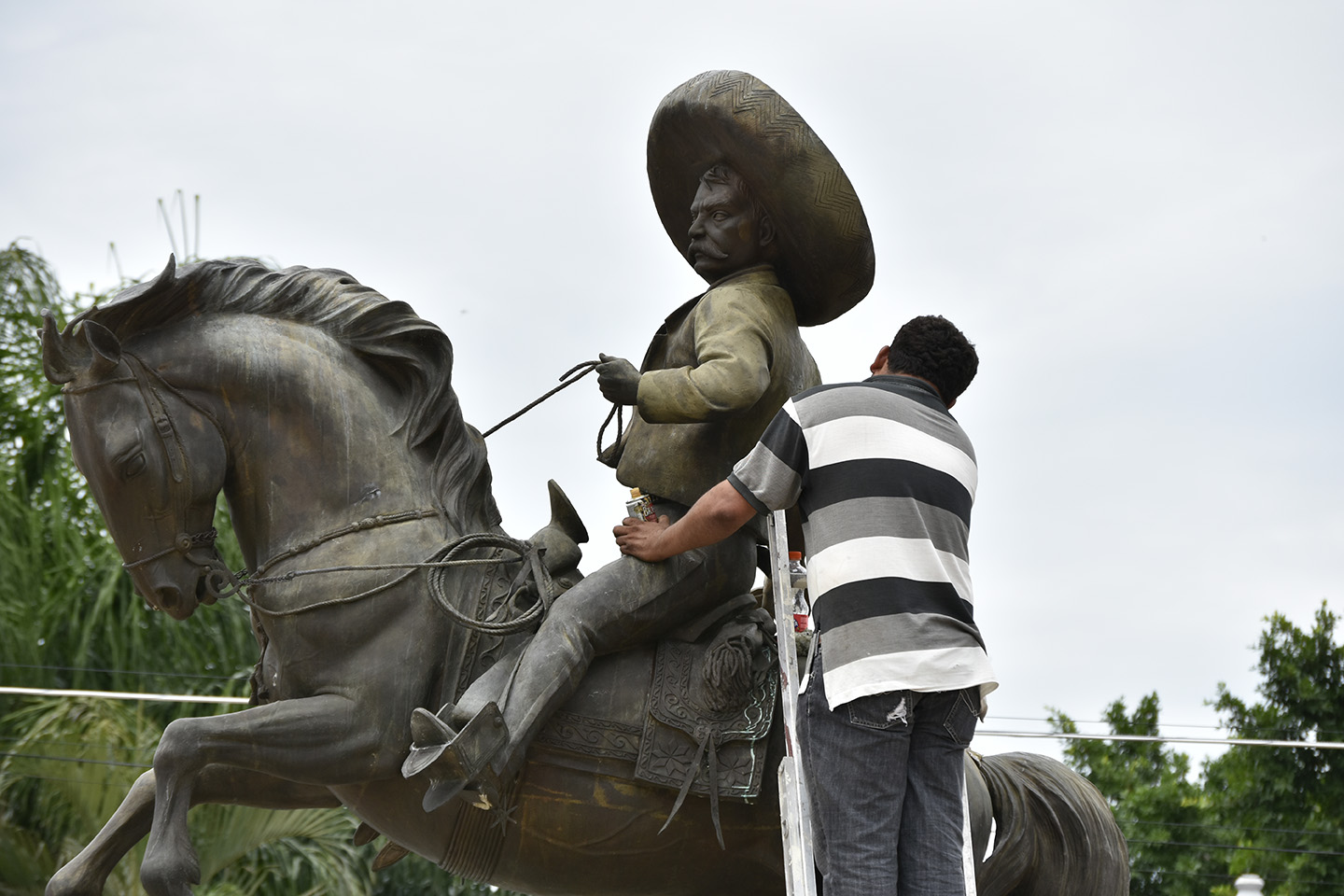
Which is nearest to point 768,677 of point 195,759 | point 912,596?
point 912,596

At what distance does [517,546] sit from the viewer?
189 inches

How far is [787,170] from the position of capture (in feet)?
16.2

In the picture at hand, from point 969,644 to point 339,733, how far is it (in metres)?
1.86

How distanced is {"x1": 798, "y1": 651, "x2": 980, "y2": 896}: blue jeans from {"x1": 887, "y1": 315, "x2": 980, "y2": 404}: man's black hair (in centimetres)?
90

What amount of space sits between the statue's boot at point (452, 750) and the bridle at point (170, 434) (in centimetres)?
83

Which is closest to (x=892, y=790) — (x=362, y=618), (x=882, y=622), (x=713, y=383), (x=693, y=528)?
(x=882, y=622)

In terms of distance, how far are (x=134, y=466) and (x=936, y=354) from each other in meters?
2.43

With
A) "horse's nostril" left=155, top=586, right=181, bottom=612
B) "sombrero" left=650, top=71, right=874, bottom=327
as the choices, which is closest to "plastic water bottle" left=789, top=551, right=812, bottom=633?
→ "sombrero" left=650, top=71, right=874, bottom=327

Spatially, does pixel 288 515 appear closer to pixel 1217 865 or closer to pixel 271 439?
pixel 271 439

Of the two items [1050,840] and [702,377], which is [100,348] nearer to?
[702,377]

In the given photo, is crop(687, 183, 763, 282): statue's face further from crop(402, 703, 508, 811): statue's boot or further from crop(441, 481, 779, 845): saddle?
crop(402, 703, 508, 811): statue's boot

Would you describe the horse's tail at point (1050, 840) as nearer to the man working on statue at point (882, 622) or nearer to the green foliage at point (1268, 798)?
the man working on statue at point (882, 622)

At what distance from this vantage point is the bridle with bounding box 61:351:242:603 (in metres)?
4.58

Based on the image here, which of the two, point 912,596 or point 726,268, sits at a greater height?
point 726,268
